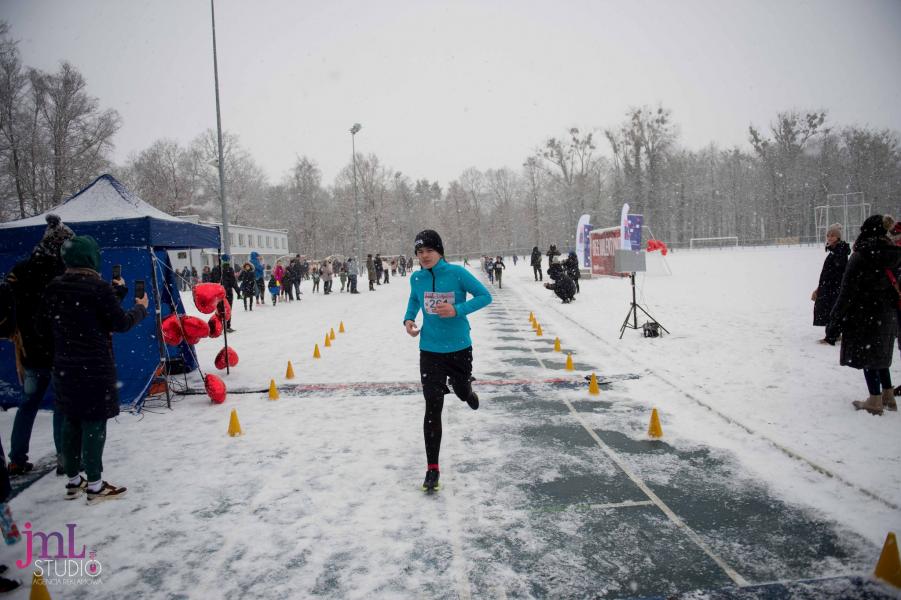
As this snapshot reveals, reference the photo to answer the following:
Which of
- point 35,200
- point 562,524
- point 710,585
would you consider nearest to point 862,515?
point 710,585

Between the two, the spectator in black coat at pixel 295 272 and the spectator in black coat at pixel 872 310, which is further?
the spectator in black coat at pixel 295 272

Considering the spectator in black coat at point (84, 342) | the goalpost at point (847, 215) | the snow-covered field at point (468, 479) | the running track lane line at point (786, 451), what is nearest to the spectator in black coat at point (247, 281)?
the snow-covered field at point (468, 479)

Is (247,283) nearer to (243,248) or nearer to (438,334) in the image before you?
(438,334)

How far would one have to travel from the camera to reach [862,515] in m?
3.52

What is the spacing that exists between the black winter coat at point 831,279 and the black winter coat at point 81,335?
9704mm

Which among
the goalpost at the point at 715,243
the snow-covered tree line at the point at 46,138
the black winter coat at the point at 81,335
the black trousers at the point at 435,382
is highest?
the snow-covered tree line at the point at 46,138

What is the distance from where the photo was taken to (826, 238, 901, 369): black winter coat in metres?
5.22

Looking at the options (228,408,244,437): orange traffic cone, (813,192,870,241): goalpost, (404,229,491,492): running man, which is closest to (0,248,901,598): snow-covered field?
(228,408,244,437): orange traffic cone

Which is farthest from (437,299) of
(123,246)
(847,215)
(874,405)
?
(847,215)

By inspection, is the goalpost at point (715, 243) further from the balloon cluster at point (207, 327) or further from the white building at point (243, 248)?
the balloon cluster at point (207, 327)

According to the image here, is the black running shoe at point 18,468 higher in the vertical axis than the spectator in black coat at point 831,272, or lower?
lower

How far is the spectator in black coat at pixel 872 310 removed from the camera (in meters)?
5.23

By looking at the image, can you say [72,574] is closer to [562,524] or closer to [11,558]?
[11,558]

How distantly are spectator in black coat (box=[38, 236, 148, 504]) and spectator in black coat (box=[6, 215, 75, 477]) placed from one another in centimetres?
83
